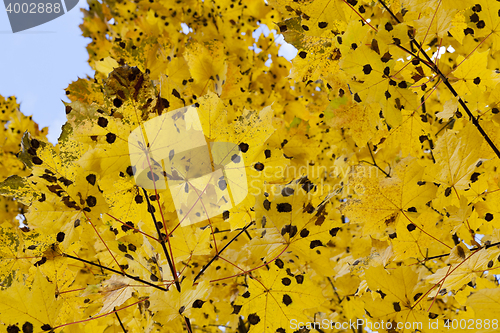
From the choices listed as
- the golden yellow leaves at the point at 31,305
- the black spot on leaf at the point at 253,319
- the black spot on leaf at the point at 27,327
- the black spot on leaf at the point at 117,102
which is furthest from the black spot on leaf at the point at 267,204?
the black spot on leaf at the point at 27,327

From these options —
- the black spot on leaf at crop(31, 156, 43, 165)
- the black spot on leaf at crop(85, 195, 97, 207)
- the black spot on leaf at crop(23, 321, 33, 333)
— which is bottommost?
the black spot on leaf at crop(23, 321, 33, 333)

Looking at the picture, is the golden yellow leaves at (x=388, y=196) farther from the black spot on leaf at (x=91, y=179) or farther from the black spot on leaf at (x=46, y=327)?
the black spot on leaf at (x=46, y=327)

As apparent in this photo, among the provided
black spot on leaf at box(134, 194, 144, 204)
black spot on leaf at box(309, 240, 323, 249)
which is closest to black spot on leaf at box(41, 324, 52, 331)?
black spot on leaf at box(134, 194, 144, 204)

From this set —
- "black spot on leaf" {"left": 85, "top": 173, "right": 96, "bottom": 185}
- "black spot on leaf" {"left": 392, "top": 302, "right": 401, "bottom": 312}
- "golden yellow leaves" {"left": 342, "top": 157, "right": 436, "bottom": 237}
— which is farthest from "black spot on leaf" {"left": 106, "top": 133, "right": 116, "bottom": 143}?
"black spot on leaf" {"left": 392, "top": 302, "right": 401, "bottom": 312}

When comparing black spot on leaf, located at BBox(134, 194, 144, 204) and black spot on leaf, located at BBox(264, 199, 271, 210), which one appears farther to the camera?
black spot on leaf, located at BBox(134, 194, 144, 204)

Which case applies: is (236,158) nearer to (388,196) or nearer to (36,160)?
(388,196)

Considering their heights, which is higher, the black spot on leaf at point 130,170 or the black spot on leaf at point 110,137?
the black spot on leaf at point 110,137

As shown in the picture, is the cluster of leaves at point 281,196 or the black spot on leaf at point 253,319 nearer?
the cluster of leaves at point 281,196

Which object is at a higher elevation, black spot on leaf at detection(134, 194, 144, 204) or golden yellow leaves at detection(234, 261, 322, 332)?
black spot on leaf at detection(134, 194, 144, 204)

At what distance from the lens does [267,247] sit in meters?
0.83

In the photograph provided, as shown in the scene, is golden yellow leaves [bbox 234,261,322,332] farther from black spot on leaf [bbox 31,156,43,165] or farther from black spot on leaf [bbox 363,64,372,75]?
black spot on leaf [bbox 31,156,43,165]

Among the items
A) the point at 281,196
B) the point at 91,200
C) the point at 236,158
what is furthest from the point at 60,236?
the point at 281,196

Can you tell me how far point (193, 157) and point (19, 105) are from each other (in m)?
3.85

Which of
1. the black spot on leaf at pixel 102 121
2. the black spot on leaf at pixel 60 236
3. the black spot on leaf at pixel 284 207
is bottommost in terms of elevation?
the black spot on leaf at pixel 284 207
